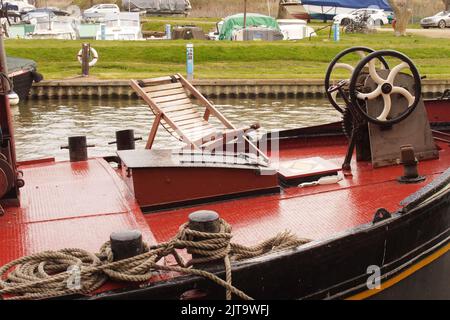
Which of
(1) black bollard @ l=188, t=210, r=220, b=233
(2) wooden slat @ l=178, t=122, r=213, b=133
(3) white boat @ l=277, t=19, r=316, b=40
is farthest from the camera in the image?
(3) white boat @ l=277, t=19, r=316, b=40

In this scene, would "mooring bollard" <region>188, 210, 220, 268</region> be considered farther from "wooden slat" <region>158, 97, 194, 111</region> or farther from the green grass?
the green grass

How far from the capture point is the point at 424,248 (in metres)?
4.36

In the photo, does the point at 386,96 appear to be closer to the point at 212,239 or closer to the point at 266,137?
the point at 266,137

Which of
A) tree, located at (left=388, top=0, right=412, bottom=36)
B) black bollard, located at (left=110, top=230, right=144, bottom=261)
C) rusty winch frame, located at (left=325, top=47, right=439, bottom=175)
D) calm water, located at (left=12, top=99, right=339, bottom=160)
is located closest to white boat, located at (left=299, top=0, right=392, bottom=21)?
tree, located at (left=388, top=0, right=412, bottom=36)

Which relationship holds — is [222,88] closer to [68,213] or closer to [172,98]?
[172,98]

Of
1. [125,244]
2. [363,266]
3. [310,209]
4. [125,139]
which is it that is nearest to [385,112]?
[310,209]

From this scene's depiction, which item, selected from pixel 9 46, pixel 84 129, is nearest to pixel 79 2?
pixel 9 46

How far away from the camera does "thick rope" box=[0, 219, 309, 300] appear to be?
9.75 feet

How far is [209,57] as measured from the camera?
24156 millimetres

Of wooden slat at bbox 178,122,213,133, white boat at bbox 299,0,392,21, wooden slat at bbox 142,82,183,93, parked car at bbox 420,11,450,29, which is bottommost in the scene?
wooden slat at bbox 178,122,213,133

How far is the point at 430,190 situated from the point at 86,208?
2.41 m

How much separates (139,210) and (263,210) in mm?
939

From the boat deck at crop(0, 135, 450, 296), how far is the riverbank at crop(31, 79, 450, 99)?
13633 millimetres

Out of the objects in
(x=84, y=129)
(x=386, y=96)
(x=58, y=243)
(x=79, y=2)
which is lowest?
(x=84, y=129)
